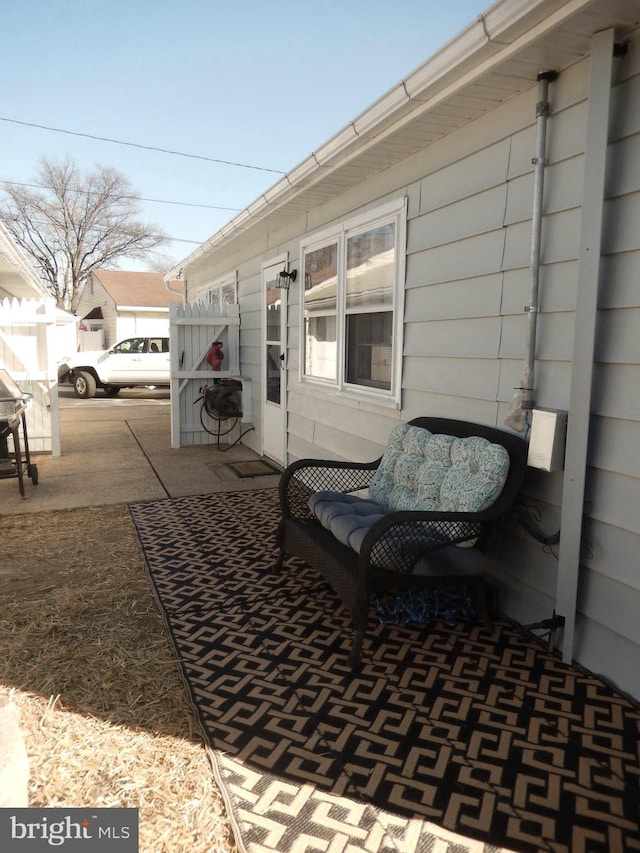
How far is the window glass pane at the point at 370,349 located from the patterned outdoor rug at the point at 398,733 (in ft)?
5.48

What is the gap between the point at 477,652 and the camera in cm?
269

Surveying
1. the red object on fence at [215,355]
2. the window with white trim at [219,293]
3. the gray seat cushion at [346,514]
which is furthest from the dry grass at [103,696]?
the window with white trim at [219,293]

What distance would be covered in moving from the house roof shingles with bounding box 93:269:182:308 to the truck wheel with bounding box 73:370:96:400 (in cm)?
626

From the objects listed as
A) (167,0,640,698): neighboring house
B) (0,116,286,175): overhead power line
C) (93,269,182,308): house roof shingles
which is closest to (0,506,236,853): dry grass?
(167,0,640,698): neighboring house

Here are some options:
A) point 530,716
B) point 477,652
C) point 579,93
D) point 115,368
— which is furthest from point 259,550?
point 115,368

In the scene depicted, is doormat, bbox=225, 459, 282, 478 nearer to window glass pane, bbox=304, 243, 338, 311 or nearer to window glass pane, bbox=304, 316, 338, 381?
window glass pane, bbox=304, 316, 338, 381

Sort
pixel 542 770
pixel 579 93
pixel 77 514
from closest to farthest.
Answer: pixel 542 770
pixel 579 93
pixel 77 514

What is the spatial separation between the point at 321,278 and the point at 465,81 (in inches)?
99.5

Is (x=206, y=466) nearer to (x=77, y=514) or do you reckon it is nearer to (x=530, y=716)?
(x=77, y=514)

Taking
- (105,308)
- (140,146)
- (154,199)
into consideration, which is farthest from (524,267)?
(154,199)

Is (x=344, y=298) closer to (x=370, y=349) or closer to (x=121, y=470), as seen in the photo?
(x=370, y=349)

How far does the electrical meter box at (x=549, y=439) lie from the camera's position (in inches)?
101

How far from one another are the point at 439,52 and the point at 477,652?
2589mm

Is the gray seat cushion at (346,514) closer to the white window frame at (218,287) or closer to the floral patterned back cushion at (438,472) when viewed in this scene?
the floral patterned back cushion at (438,472)
